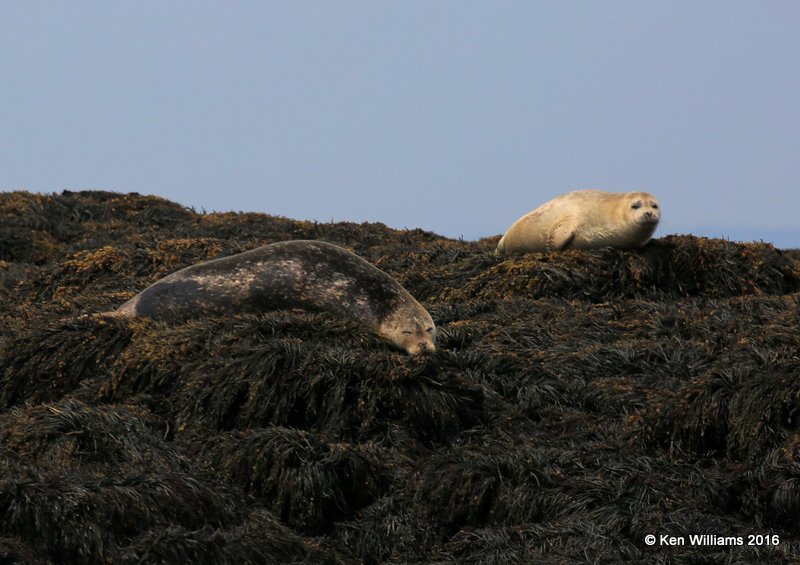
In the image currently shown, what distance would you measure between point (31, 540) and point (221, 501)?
88cm

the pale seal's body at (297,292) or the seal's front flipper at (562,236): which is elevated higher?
the seal's front flipper at (562,236)

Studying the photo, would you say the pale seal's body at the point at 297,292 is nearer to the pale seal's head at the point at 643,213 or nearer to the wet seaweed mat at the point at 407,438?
the wet seaweed mat at the point at 407,438


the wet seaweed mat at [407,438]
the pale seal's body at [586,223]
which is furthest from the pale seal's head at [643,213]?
the wet seaweed mat at [407,438]

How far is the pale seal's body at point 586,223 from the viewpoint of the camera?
10578mm

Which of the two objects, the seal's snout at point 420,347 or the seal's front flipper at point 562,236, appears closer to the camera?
the seal's snout at point 420,347

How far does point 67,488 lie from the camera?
4.86m

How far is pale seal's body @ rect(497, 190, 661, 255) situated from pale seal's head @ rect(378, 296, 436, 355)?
3472mm

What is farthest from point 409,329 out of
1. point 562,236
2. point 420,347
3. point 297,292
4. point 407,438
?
point 562,236

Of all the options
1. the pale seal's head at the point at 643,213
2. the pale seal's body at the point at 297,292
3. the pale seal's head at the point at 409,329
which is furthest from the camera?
the pale seal's head at the point at 643,213

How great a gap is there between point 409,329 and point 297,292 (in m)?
0.75

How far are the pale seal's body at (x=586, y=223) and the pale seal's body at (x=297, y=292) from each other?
135 inches
